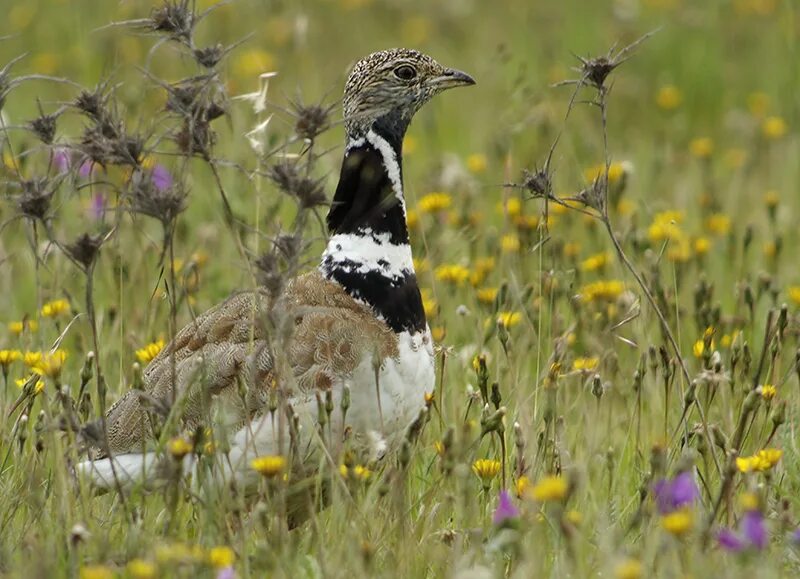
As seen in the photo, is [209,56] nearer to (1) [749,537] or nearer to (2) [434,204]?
(1) [749,537]

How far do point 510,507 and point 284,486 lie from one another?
0.61 meters

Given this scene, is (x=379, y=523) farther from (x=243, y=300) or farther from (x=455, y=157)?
(x=455, y=157)

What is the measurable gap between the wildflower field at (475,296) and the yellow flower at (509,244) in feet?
0.05

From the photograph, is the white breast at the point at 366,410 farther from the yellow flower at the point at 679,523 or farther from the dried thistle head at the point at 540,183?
the yellow flower at the point at 679,523

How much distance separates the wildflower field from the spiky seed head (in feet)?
0.99

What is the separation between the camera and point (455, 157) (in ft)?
25.8

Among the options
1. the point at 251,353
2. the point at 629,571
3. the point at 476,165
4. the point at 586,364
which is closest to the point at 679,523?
the point at 629,571

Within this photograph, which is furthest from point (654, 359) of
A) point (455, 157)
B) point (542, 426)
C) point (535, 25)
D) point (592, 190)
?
point (535, 25)

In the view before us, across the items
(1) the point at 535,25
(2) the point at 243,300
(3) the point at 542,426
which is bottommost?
(3) the point at 542,426

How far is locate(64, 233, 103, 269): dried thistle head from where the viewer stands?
348 cm

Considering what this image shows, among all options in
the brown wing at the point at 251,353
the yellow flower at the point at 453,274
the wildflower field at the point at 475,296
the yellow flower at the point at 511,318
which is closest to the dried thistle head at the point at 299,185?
the wildflower field at the point at 475,296

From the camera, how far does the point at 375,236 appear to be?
169 inches

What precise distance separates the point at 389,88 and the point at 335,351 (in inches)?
36.4

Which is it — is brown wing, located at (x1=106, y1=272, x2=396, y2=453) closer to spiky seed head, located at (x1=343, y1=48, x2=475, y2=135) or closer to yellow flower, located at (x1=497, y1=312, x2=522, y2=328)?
spiky seed head, located at (x1=343, y1=48, x2=475, y2=135)
